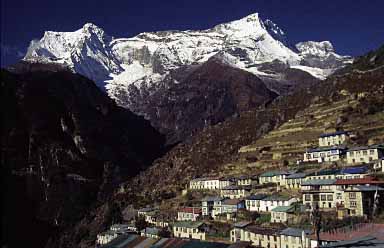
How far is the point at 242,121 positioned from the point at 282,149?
151ft

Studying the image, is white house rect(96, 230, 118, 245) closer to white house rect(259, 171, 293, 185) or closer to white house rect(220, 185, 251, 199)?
white house rect(220, 185, 251, 199)

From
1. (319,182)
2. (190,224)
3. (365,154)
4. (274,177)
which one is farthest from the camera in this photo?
(274,177)

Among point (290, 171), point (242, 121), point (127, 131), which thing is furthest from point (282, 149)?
point (127, 131)

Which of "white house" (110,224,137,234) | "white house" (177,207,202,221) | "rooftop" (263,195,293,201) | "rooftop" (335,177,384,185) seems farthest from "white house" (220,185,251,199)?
"rooftop" (335,177,384,185)

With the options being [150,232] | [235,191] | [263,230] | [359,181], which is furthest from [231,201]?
[359,181]

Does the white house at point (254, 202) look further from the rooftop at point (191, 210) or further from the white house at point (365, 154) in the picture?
the white house at point (365, 154)

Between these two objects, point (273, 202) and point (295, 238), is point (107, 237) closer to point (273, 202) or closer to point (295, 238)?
point (273, 202)

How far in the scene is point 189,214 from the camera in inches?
2371

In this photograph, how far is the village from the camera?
39.4 metres

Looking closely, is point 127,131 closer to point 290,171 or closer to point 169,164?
point 169,164

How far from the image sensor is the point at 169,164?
112 meters

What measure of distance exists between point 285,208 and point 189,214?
16.0 metres

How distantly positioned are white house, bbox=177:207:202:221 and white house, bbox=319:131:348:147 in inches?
781

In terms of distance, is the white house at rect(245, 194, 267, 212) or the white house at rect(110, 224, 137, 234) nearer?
the white house at rect(245, 194, 267, 212)
